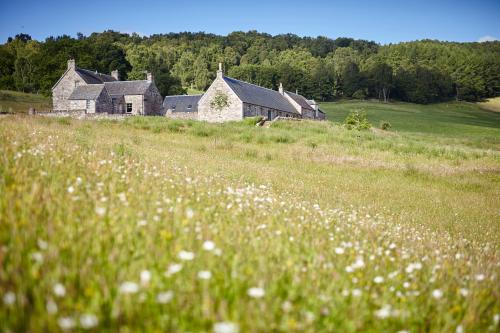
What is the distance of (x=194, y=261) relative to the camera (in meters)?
3.29

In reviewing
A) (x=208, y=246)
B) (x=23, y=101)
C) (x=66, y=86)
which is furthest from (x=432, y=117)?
(x=208, y=246)

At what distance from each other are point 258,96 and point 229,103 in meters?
7.71

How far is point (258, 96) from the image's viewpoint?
62.8 m

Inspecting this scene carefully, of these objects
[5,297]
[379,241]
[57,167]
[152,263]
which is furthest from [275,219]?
[5,297]

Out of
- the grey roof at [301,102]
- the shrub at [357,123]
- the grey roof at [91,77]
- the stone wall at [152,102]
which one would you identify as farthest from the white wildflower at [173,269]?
the grey roof at [301,102]

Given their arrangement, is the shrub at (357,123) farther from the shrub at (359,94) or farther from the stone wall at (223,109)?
the shrub at (359,94)

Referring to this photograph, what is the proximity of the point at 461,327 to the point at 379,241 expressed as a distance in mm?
2426

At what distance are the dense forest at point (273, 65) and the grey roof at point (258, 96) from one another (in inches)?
1094

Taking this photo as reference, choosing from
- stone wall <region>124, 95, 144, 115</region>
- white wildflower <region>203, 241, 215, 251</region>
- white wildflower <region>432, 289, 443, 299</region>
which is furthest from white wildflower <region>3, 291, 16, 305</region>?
stone wall <region>124, 95, 144, 115</region>

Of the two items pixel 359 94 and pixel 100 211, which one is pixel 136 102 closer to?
pixel 100 211

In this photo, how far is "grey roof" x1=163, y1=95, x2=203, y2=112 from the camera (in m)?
68.3

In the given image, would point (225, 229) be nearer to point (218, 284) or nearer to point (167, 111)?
point (218, 284)

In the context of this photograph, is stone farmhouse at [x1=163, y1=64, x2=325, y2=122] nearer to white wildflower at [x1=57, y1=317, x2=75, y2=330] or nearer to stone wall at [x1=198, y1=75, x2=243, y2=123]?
stone wall at [x1=198, y1=75, x2=243, y2=123]

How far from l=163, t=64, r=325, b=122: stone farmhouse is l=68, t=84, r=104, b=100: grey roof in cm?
1232
